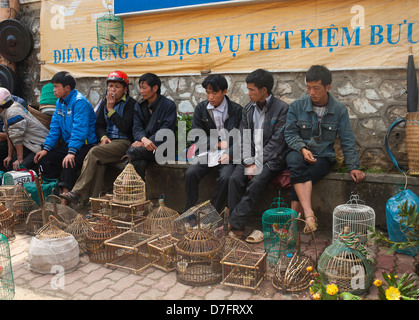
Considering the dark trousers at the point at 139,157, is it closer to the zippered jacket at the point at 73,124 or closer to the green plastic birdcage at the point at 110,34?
the zippered jacket at the point at 73,124

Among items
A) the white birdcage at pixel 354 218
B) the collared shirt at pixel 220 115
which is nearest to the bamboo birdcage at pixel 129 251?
the collared shirt at pixel 220 115

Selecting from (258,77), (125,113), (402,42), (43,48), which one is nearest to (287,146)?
(258,77)

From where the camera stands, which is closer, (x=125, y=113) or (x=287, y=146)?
(x=287, y=146)

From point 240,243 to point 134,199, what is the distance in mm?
1515

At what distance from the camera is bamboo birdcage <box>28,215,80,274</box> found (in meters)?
3.69

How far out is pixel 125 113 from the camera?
5.64 m

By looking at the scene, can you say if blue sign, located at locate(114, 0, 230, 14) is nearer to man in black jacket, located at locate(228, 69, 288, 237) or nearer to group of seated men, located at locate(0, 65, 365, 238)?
group of seated men, located at locate(0, 65, 365, 238)

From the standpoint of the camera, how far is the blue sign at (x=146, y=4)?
19.5 ft

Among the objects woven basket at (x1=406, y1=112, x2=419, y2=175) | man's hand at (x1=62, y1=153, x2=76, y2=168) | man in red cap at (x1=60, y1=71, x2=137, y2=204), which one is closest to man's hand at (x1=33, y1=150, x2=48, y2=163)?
man's hand at (x1=62, y1=153, x2=76, y2=168)

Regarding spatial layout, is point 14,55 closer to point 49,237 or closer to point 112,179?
point 112,179

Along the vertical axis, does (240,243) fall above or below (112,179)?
below

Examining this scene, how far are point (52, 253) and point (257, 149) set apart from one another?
2470mm

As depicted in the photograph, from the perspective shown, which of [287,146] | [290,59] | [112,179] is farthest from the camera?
[112,179]

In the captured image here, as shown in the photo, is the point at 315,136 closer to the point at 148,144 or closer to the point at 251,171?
the point at 251,171
